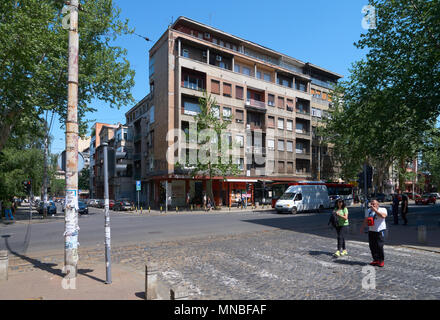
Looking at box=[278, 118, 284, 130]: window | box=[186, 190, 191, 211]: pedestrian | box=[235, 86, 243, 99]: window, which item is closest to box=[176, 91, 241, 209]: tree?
box=[186, 190, 191, 211]: pedestrian

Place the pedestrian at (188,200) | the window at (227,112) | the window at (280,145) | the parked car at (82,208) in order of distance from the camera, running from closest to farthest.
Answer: the parked car at (82,208) → the pedestrian at (188,200) → the window at (227,112) → the window at (280,145)

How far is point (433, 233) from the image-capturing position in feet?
44.6

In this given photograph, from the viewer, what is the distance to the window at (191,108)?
3494 centimetres

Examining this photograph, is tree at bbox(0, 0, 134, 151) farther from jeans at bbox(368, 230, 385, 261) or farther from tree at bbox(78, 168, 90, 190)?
tree at bbox(78, 168, 90, 190)

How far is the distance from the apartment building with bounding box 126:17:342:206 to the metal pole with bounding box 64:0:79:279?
25179mm

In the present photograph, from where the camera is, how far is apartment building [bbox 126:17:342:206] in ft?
115

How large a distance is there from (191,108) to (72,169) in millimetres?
29484

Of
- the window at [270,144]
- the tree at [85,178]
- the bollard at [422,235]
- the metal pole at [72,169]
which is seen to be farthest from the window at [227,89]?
the tree at [85,178]

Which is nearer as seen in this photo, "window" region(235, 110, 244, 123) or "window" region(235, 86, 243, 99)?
"window" region(235, 110, 244, 123)

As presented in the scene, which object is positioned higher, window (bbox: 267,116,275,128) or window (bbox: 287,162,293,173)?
window (bbox: 267,116,275,128)

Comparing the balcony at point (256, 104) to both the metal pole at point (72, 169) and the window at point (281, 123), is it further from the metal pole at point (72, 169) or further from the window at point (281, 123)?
the metal pole at point (72, 169)

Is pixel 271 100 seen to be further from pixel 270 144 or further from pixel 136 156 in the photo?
pixel 136 156

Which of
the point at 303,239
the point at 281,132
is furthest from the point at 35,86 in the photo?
the point at 281,132
